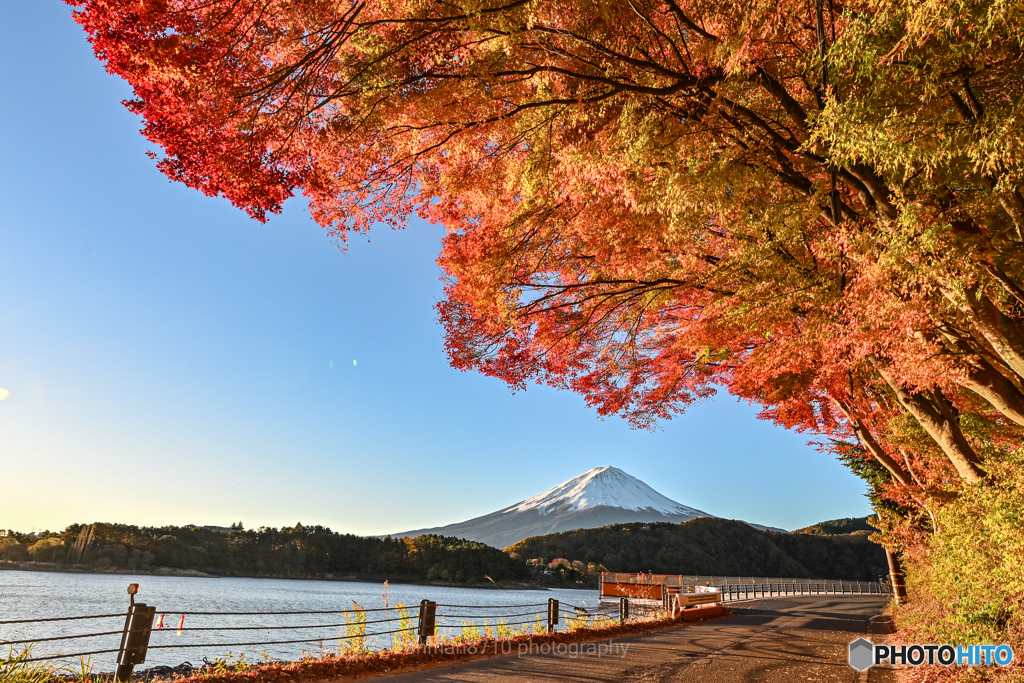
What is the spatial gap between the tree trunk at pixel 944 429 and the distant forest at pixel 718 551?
6513 centimetres

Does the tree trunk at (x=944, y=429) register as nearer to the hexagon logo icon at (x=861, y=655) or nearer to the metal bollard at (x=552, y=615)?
the hexagon logo icon at (x=861, y=655)

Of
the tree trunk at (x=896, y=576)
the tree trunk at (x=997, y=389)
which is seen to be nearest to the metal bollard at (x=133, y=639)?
the tree trunk at (x=997, y=389)

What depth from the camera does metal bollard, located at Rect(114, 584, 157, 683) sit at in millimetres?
5977

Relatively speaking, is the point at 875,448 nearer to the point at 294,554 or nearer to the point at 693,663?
the point at 693,663

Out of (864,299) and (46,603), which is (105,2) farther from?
(46,603)

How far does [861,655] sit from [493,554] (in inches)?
2920

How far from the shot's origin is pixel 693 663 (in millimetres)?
8781

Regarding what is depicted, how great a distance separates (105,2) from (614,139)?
520 cm

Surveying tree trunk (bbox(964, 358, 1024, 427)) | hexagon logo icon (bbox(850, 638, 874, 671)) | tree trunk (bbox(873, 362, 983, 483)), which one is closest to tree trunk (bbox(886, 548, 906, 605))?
hexagon logo icon (bbox(850, 638, 874, 671))

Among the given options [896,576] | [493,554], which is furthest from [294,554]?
[896,576]

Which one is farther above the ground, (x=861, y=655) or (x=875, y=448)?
(x=875, y=448)

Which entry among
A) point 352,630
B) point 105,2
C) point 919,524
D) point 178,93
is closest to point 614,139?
point 178,93

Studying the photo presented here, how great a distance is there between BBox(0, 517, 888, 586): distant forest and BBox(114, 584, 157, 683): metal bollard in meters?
68.0

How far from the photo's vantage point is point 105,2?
4.84 metres
